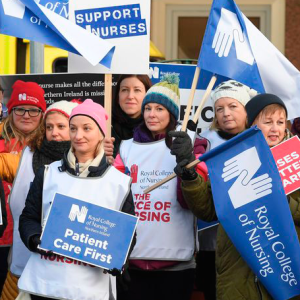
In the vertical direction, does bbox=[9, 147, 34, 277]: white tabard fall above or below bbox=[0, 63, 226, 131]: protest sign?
below

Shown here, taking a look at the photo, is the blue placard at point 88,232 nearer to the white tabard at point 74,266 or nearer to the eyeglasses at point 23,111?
the white tabard at point 74,266

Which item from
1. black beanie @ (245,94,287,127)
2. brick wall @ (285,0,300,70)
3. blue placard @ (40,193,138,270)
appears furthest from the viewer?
brick wall @ (285,0,300,70)

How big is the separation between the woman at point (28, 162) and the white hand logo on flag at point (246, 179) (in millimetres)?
1143

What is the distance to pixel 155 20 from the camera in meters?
14.1

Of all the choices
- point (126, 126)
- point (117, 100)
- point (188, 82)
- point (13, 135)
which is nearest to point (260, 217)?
point (126, 126)

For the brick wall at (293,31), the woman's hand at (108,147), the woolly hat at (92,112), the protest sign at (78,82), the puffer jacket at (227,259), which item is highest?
the brick wall at (293,31)

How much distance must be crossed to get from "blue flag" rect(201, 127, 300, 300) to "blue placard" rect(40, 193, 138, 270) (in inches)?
25.7

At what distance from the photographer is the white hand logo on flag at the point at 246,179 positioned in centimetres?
513

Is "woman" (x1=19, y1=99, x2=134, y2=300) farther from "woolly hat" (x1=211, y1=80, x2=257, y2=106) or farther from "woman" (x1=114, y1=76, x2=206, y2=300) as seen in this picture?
"woolly hat" (x1=211, y1=80, x2=257, y2=106)

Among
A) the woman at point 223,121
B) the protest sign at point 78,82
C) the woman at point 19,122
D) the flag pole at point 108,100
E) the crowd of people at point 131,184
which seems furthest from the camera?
the protest sign at point 78,82

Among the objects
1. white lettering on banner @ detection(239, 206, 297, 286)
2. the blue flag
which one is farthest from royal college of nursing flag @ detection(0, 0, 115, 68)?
white lettering on banner @ detection(239, 206, 297, 286)

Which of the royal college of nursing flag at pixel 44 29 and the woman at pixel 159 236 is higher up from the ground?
the royal college of nursing flag at pixel 44 29

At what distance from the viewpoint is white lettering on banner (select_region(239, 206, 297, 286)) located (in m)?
5.08

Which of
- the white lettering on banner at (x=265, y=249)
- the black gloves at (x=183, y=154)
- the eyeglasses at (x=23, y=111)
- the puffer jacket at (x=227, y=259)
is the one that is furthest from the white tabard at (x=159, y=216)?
the eyeglasses at (x=23, y=111)
